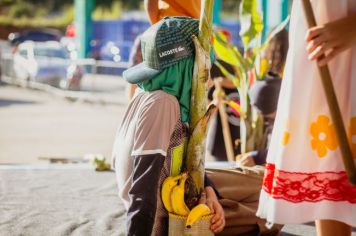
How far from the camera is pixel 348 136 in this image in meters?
1.93

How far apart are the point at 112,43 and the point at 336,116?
18.7 meters

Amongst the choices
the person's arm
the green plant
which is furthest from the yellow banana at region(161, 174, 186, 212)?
the green plant

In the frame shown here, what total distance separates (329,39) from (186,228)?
0.94 m

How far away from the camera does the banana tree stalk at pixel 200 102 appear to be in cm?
244

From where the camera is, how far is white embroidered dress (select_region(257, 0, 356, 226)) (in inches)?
75.9

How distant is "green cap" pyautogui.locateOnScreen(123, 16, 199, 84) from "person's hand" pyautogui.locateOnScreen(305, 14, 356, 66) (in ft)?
2.20

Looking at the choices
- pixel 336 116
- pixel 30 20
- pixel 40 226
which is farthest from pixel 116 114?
pixel 30 20

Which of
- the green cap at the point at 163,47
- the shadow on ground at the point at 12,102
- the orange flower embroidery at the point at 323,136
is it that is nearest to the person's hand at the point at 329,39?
Answer: the orange flower embroidery at the point at 323,136

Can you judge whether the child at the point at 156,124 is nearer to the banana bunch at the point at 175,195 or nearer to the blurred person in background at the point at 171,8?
the banana bunch at the point at 175,195

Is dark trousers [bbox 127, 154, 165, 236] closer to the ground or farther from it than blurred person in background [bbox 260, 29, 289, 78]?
closer to the ground

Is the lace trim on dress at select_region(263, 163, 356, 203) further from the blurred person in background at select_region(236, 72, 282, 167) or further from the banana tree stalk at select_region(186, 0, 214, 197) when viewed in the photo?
the blurred person in background at select_region(236, 72, 282, 167)

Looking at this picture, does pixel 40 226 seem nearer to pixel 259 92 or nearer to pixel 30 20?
pixel 259 92

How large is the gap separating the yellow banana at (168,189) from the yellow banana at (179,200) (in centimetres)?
2

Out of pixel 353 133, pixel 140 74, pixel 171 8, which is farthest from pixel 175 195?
pixel 171 8
